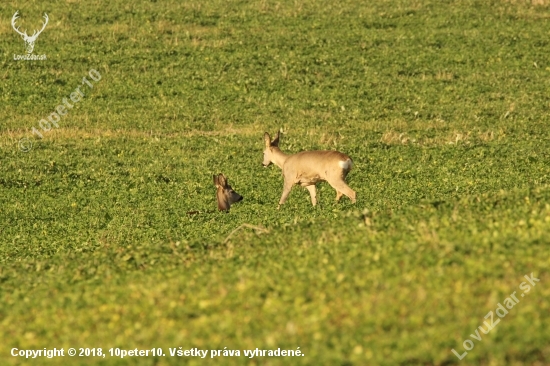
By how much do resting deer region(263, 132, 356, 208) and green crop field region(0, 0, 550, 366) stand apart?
49 cm

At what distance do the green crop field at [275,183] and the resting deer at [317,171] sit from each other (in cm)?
49

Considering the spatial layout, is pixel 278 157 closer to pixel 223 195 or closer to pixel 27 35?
pixel 223 195

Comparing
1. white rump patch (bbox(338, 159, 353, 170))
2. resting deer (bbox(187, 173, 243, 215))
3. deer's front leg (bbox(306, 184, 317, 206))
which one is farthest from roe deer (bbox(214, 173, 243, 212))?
white rump patch (bbox(338, 159, 353, 170))

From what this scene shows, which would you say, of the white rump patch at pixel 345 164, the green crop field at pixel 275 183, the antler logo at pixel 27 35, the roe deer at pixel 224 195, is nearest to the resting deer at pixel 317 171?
the white rump patch at pixel 345 164

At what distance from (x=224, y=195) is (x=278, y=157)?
2.18m

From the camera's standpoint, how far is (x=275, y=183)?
23.6 metres

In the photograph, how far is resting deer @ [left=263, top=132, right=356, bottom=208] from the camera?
→ 20.3 metres

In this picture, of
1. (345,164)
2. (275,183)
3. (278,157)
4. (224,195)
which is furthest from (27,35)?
(345,164)

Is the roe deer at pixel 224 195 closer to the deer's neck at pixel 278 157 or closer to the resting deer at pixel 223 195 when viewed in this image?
the resting deer at pixel 223 195

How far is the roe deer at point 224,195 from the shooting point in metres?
21.0

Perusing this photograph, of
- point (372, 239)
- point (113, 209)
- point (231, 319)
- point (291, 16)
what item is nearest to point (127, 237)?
point (113, 209)

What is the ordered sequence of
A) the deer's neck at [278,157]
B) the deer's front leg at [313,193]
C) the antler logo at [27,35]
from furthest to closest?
the antler logo at [27,35] → the deer's neck at [278,157] → the deer's front leg at [313,193]

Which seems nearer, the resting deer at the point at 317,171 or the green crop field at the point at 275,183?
the green crop field at the point at 275,183

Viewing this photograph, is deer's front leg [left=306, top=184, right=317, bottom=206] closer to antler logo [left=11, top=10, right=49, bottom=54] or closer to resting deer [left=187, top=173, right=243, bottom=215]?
resting deer [left=187, top=173, right=243, bottom=215]
